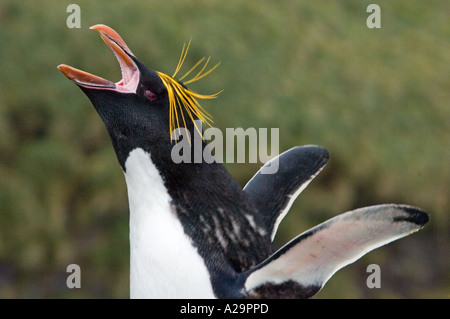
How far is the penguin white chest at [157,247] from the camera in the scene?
955 mm

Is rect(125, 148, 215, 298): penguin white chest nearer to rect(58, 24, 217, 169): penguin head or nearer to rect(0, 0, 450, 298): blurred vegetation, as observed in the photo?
rect(58, 24, 217, 169): penguin head

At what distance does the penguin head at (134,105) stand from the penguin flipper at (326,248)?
232 mm

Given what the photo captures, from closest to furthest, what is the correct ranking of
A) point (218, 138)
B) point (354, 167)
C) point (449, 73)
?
point (218, 138), point (354, 167), point (449, 73)

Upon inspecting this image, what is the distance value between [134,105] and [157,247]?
208 mm

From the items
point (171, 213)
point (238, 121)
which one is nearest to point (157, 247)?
point (171, 213)

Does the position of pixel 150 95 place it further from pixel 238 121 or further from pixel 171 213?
pixel 238 121

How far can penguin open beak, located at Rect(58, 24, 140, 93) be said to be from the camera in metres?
0.95

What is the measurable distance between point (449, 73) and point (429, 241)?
38.0 inches

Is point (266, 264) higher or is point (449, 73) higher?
point (449, 73)

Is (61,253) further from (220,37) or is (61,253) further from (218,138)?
(218,138)

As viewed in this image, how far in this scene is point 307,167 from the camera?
1.19m

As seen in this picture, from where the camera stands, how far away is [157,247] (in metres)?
0.97

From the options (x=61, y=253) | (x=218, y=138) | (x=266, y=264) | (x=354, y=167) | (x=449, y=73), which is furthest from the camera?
(x=449, y=73)
